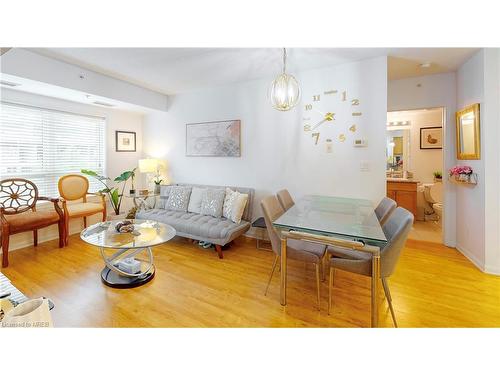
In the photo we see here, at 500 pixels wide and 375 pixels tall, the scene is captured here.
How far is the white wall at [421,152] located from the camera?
185 inches

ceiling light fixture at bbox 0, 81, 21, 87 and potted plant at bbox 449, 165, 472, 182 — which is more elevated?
ceiling light fixture at bbox 0, 81, 21, 87

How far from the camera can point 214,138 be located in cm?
389

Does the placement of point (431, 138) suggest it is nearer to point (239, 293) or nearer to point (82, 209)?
point (239, 293)

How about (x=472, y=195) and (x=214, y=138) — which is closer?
(x=472, y=195)

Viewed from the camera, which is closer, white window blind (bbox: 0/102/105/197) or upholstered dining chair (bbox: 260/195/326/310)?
upholstered dining chair (bbox: 260/195/326/310)

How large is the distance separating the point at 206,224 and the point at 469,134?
3489mm

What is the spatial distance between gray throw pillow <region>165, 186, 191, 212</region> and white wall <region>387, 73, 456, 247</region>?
355 cm

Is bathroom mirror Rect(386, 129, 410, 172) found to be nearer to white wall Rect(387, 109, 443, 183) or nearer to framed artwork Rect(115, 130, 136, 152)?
white wall Rect(387, 109, 443, 183)

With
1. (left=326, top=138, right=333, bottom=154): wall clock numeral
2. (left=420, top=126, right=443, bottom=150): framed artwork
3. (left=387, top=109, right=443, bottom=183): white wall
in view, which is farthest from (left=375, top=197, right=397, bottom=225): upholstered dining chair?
(left=420, top=126, right=443, bottom=150): framed artwork

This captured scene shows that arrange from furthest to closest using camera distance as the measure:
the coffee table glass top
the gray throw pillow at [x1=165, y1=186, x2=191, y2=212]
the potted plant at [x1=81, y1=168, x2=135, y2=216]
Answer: the potted plant at [x1=81, y1=168, x2=135, y2=216] → the gray throw pillow at [x1=165, y1=186, x2=191, y2=212] → the coffee table glass top

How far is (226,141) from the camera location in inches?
148

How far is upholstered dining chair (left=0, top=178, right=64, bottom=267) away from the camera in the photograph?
8.68ft

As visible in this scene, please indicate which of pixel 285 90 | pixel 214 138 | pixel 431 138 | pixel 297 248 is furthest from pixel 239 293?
pixel 431 138
